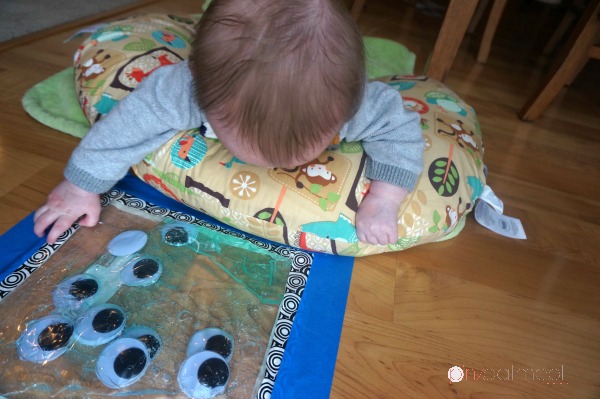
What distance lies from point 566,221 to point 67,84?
1.12m

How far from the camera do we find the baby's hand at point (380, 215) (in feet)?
2.16

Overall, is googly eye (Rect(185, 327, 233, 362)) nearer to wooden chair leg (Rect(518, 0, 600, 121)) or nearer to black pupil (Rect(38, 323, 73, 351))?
black pupil (Rect(38, 323, 73, 351))

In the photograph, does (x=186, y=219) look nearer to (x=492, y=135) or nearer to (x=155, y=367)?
(x=155, y=367)

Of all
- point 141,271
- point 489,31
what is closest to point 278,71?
point 141,271

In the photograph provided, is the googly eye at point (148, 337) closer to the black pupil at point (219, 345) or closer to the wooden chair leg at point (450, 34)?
the black pupil at point (219, 345)

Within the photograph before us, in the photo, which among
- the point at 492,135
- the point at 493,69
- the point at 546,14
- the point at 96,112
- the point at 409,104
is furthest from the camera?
the point at 546,14

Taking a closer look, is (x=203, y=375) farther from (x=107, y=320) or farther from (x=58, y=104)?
(x=58, y=104)

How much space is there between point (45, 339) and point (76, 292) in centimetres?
7

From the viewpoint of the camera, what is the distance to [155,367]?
0.51 meters

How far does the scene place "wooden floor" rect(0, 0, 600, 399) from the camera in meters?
0.57

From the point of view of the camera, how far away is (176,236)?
2.18 feet

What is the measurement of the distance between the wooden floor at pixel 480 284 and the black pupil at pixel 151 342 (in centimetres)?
23

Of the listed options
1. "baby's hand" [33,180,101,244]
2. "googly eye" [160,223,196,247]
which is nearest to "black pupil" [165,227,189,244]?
"googly eye" [160,223,196,247]

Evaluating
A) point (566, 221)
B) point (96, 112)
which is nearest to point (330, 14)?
point (96, 112)
